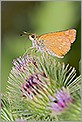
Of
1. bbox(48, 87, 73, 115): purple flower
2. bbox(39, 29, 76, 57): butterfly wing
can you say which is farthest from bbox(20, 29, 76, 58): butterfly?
bbox(48, 87, 73, 115): purple flower

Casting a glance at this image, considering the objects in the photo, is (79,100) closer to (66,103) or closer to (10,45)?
(66,103)

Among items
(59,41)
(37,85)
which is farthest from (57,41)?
(37,85)

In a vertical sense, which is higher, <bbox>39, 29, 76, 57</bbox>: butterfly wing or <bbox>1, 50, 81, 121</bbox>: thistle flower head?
<bbox>39, 29, 76, 57</bbox>: butterfly wing

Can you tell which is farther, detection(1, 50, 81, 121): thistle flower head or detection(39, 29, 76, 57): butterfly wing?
detection(39, 29, 76, 57): butterfly wing

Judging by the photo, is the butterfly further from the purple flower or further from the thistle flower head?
the purple flower

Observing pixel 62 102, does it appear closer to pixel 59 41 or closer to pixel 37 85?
pixel 37 85

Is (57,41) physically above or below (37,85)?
above

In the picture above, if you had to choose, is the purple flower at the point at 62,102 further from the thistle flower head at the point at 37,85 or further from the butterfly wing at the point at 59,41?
the butterfly wing at the point at 59,41

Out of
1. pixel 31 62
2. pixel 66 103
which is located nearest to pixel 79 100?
pixel 66 103
